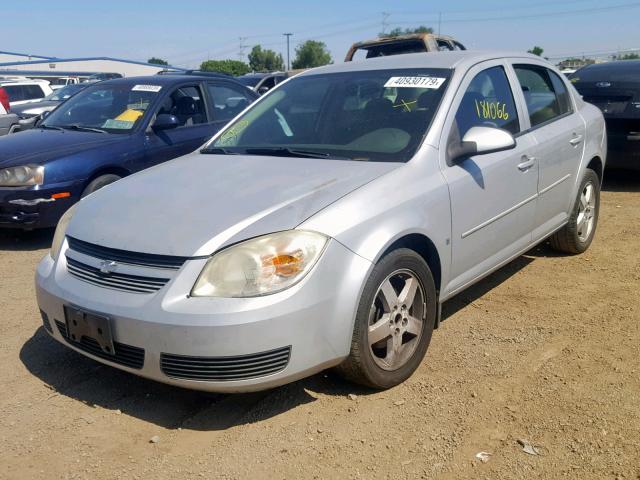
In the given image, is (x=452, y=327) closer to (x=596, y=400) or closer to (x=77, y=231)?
(x=596, y=400)

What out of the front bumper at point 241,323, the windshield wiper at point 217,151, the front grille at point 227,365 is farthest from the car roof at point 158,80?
the front grille at point 227,365

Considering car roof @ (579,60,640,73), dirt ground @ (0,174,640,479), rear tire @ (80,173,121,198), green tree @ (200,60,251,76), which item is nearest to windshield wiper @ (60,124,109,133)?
rear tire @ (80,173,121,198)

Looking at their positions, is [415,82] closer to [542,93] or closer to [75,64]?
[542,93]

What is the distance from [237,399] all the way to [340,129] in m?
1.69

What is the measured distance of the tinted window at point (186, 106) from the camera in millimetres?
6809

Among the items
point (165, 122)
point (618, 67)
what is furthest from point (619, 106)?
point (165, 122)

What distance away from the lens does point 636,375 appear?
330 centimetres

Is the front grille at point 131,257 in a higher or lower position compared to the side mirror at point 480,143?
lower

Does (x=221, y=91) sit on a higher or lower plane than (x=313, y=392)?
higher

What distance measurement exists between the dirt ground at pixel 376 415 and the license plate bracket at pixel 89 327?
391mm

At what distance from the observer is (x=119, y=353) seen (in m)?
2.86

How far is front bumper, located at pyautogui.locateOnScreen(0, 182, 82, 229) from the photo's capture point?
570 centimetres

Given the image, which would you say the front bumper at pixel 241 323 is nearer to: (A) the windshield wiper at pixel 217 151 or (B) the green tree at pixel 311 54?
(A) the windshield wiper at pixel 217 151

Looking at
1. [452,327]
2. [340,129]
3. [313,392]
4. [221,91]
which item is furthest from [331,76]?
[221,91]
